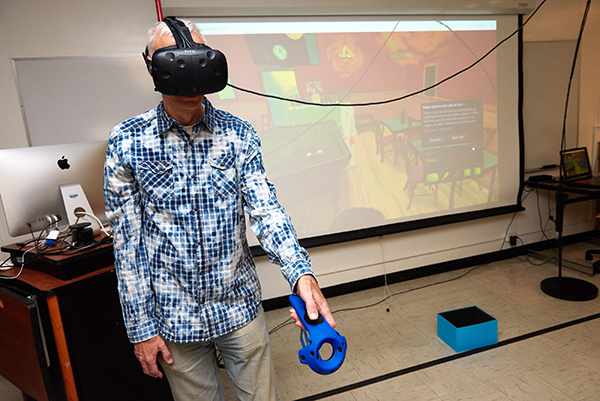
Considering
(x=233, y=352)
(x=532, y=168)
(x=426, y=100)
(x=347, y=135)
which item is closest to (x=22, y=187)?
(x=233, y=352)

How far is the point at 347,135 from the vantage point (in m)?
2.91

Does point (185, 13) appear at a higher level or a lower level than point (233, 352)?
higher

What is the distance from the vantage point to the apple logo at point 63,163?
1.77 meters

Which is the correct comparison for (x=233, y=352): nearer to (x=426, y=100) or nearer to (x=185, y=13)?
(x=185, y=13)

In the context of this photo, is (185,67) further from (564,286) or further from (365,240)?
(564,286)

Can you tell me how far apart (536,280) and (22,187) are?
343 cm

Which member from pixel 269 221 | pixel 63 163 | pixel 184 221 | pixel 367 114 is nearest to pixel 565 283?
pixel 367 114

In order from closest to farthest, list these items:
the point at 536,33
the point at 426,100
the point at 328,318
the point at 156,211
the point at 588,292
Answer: the point at 328,318 → the point at 156,211 → the point at 588,292 → the point at 426,100 → the point at 536,33

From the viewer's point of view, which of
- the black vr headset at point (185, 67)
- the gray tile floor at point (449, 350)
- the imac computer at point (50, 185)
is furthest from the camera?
the gray tile floor at point (449, 350)

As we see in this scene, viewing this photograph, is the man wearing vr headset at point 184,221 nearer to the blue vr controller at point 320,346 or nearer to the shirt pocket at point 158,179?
the shirt pocket at point 158,179

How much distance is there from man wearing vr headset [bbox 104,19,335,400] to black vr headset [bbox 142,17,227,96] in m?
0.02

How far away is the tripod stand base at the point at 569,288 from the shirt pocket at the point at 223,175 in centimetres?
273

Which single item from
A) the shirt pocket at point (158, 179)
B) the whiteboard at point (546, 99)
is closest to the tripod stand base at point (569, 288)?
the whiteboard at point (546, 99)

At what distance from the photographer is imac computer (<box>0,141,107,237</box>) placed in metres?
1.67
